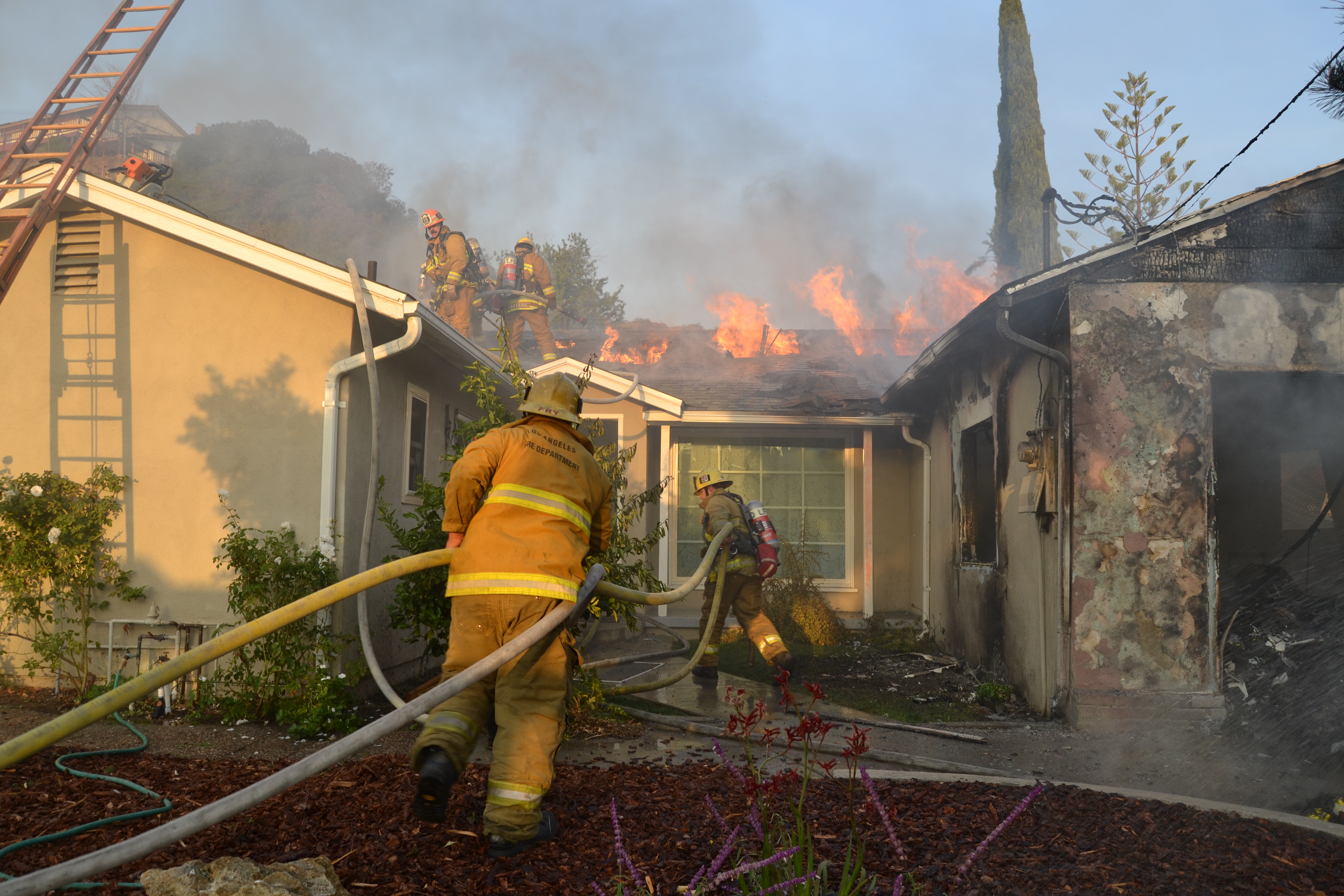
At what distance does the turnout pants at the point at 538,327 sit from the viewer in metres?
13.5

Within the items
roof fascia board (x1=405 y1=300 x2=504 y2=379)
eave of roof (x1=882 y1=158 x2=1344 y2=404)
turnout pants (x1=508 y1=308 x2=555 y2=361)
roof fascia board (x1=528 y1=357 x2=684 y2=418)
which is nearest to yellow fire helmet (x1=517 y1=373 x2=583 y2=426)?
roof fascia board (x1=405 y1=300 x2=504 y2=379)

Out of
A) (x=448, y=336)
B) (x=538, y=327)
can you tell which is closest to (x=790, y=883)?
(x=448, y=336)

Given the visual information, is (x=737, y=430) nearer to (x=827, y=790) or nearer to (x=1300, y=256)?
(x=1300, y=256)

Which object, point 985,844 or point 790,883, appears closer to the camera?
point 790,883

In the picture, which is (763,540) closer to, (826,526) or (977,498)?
(977,498)

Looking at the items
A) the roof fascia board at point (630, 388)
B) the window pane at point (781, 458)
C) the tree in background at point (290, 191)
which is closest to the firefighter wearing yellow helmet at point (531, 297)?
the roof fascia board at point (630, 388)

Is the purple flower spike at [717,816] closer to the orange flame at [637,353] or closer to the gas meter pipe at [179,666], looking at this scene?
the gas meter pipe at [179,666]

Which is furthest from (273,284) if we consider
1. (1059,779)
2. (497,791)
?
(1059,779)

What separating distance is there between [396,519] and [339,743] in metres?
5.51

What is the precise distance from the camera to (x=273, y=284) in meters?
6.70

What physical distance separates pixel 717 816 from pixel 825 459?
9164 mm

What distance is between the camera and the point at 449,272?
44.7ft

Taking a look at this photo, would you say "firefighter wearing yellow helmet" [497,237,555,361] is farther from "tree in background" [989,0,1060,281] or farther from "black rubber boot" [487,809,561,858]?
"tree in background" [989,0,1060,281]

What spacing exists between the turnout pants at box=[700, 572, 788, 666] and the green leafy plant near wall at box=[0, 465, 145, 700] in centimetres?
445
